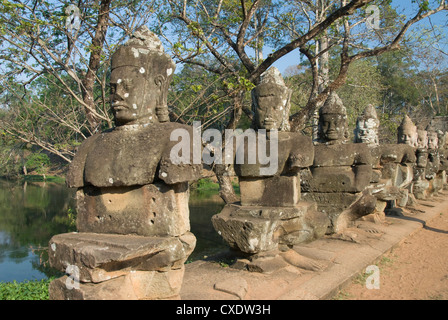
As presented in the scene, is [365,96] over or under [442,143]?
over

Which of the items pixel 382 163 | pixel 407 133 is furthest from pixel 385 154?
pixel 407 133

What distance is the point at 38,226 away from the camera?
39.3ft

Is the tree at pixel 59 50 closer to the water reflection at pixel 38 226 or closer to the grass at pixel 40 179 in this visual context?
the water reflection at pixel 38 226

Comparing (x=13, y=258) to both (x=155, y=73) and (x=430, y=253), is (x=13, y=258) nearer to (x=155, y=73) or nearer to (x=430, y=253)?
(x=155, y=73)

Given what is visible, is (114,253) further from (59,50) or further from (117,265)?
(59,50)

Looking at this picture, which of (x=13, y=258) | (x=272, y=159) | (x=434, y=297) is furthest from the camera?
(x=13, y=258)

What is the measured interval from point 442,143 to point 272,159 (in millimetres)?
12656

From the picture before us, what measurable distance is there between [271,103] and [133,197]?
2.09 m

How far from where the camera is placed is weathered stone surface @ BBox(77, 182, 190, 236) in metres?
3.01

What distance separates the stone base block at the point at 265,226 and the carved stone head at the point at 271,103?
96cm

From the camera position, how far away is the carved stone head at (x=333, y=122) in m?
6.11

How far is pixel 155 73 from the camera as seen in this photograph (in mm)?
3223

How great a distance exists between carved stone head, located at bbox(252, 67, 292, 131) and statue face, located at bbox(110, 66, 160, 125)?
1700mm

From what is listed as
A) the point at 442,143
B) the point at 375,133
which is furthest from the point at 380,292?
the point at 442,143
